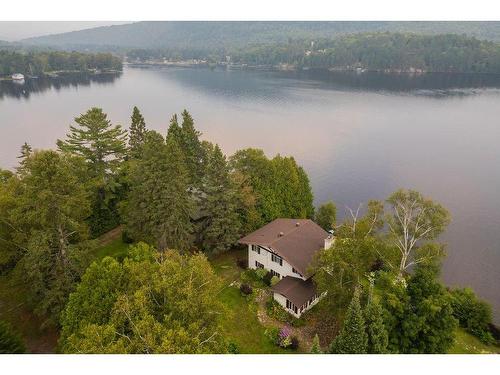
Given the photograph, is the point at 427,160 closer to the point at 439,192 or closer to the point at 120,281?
the point at 439,192

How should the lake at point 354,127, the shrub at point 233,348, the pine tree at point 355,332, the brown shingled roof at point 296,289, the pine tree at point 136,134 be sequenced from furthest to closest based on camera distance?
1. the lake at point 354,127
2. the pine tree at point 136,134
3. the brown shingled roof at point 296,289
4. the shrub at point 233,348
5. the pine tree at point 355,332

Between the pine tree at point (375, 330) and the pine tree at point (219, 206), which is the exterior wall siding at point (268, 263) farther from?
the pine tree at point (375, 330)

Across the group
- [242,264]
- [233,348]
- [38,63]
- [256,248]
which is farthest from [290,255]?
[38,63]

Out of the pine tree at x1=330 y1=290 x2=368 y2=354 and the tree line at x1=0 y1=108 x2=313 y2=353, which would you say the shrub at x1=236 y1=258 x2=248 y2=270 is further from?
the pine tree at x1=330 y1=290 x2=368 y2=354

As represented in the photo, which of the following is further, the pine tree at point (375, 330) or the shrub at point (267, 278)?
the shrub at point (267, 278)

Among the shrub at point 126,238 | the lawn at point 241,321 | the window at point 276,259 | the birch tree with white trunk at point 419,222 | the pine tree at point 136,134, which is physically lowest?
the lawn at point 241,321

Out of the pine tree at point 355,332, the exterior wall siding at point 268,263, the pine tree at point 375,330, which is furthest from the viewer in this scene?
the exterior wall siding at point 268,263

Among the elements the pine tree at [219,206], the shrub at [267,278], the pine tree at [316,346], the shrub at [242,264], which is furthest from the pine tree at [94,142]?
the pine tree at [316,346]
